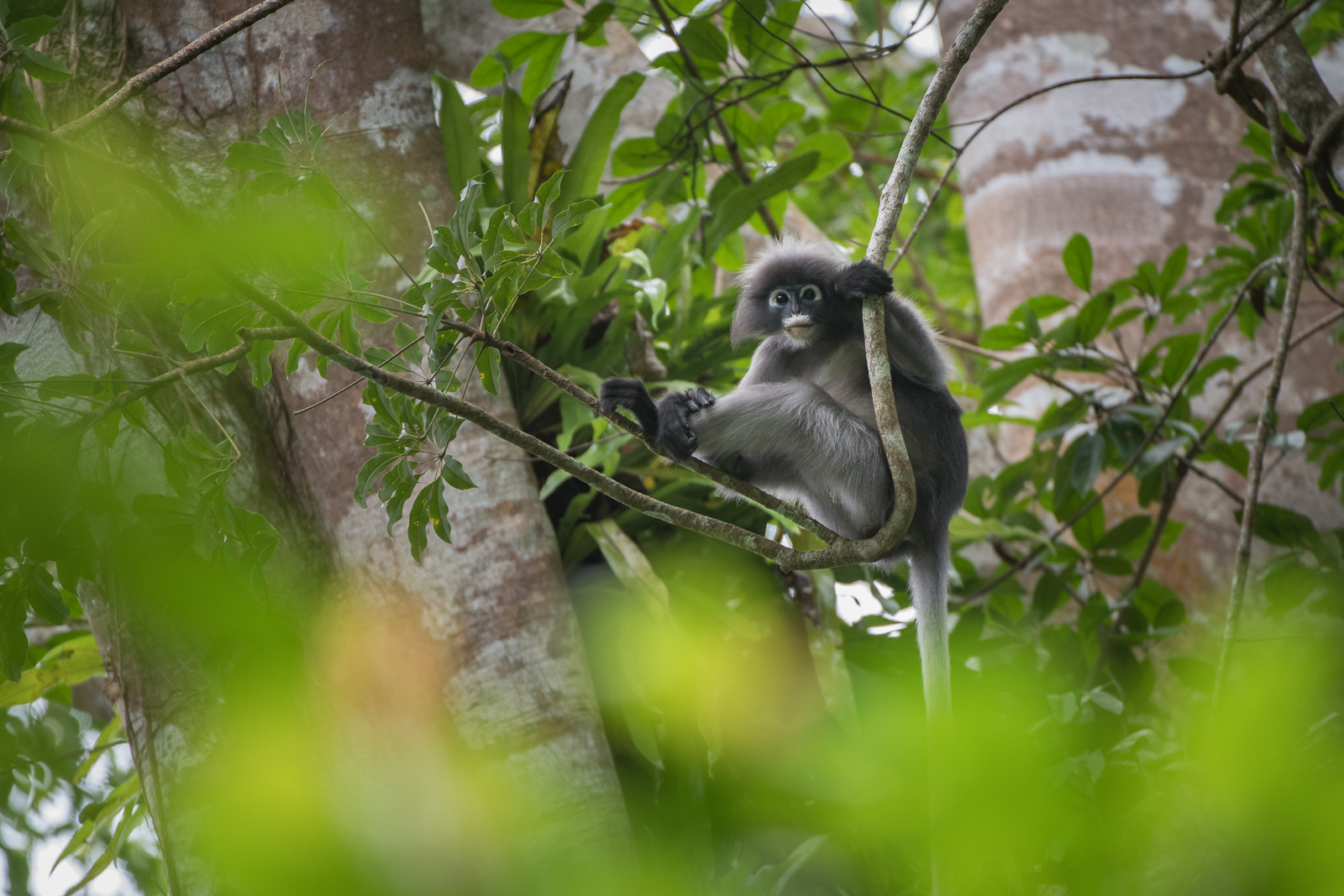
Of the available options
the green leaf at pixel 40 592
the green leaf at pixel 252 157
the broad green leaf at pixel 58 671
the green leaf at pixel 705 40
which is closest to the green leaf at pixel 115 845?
the broad green leaf at pixel 58 671

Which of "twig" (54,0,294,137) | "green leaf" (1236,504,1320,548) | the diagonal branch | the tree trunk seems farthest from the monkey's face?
the tree trunk

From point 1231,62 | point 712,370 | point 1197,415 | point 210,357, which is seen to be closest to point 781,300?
point 712,370

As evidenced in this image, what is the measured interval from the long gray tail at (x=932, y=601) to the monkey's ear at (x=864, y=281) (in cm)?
67

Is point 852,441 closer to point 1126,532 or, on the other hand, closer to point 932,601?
point 932,601

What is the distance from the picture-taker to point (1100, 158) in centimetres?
376

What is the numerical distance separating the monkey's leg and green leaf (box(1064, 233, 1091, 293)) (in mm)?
918

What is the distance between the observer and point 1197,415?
344 centimetres

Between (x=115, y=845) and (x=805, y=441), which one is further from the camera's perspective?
(x=115, y=845)

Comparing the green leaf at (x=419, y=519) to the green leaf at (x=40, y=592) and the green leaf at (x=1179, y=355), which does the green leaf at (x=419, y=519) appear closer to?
the green leaf at (x=40, y=592)

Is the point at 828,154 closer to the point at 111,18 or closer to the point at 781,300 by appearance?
the point at 781,300

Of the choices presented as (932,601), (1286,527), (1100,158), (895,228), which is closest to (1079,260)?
(1286,527)

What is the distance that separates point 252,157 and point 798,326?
139 centimetres

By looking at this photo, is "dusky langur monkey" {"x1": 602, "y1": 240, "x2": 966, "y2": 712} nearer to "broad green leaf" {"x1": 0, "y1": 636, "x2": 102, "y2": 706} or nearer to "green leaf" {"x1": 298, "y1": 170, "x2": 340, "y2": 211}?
"green leaf" {"x1": 298, "y1": 170, "x2": 340, "y2": 211}

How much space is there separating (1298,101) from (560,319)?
1.70 meters
